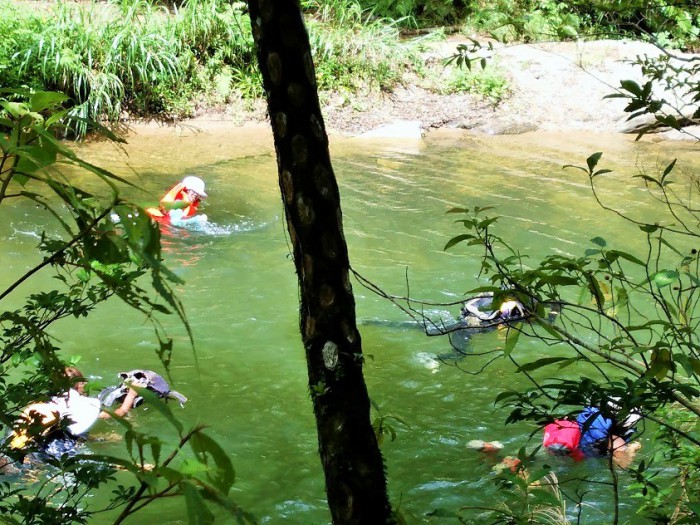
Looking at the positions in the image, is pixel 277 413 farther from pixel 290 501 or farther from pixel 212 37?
pixel 212 37

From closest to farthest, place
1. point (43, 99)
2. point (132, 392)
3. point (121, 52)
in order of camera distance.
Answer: point (43, 99) → point (132, 392) → point (121, 52)

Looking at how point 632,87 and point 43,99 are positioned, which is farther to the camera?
point 632,87

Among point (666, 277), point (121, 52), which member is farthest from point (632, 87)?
point (121, 52)

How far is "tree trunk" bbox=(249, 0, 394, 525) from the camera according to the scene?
2.05 metres

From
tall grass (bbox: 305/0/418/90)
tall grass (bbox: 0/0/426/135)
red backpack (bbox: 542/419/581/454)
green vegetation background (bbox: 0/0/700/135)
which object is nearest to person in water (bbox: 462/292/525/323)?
red backpack (bbox: 542/419/581/454)

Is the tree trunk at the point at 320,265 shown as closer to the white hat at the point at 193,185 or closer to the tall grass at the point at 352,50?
the white hat at the point at 193,185

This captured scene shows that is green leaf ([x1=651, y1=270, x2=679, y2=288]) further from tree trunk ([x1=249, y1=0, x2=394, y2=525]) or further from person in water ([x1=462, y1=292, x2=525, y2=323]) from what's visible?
tree trunk ([x1=249, y1=0, x2=394, y2=525])

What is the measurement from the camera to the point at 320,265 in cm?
216

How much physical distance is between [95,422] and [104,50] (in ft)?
28.7

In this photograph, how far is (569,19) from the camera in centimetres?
303

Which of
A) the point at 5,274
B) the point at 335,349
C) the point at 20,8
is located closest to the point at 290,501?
the point at 335,349

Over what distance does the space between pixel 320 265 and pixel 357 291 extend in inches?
198

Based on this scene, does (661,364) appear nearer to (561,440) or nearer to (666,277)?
(666,277)

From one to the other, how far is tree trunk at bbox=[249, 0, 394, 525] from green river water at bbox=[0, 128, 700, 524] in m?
0.22
